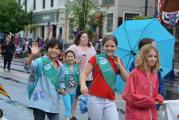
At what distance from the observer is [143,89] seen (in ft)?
18.4

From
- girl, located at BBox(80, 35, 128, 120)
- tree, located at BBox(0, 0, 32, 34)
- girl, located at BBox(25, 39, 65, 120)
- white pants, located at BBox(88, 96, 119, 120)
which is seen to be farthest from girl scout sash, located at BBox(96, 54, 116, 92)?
tree, located at BBox(0, 0, 32, 34)

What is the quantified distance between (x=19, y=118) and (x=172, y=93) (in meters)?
7.14

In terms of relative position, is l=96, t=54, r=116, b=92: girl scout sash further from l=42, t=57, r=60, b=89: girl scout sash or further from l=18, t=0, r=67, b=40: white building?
l=18, t=0, r=67, b=40: white building

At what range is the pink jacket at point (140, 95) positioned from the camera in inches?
219

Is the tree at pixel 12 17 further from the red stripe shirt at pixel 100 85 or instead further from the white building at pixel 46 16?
the red stripe shirt at pixel 100 85

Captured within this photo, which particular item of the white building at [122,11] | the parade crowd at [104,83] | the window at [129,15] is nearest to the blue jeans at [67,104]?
the parade crowd at [104,83]

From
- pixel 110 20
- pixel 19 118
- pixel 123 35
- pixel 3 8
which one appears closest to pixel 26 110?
pixel 19 118

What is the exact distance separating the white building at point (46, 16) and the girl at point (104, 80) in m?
39.8

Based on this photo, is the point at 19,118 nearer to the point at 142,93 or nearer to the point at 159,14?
the point at 142,93

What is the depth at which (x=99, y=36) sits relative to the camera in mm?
37312

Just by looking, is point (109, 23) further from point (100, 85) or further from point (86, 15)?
point (100, 85)

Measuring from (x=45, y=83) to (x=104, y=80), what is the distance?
78 cm

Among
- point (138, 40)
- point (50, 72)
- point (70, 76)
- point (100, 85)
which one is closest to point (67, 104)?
point (70, 76)

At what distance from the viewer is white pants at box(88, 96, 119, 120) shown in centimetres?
622
